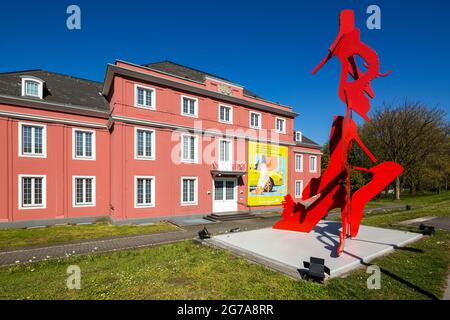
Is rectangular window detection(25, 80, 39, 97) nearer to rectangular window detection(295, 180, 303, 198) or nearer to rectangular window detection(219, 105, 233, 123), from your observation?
rectangular window detection(219, 105, 233, 123)

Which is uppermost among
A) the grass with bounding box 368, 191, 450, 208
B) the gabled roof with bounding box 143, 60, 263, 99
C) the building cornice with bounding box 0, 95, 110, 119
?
the gabled roof with bounding box 143, 60, 263, 99

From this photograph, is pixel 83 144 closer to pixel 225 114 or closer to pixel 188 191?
pixel 188 191

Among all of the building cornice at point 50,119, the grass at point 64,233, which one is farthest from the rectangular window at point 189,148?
the building cornice at point 50,119

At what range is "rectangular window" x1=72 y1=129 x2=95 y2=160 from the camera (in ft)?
56.6

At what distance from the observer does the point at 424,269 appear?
7062mm

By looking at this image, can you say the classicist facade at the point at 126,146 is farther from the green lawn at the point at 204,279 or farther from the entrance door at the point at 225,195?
the green lawn at the point at 204,279

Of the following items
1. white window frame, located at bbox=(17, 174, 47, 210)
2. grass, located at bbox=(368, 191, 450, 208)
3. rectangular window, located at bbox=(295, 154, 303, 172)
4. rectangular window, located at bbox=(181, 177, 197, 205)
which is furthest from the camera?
grass, located at bbox=(368, 191, 450, 208)

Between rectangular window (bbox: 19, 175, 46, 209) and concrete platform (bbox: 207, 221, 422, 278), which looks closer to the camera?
concrete platform (bbox: 207, 221, 422, 278)

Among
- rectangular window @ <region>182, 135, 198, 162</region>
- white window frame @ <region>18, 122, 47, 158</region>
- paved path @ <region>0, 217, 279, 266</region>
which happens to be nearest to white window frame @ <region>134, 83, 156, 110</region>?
rectangular window @ <region>182, 135, 198, 162</region>

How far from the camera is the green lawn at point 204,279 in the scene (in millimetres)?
5695

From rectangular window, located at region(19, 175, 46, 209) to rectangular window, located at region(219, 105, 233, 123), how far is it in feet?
44.5

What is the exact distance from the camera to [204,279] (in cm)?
658
